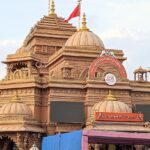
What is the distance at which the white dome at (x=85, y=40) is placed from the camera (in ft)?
163

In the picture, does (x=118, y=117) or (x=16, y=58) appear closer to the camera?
(x=118, y=117)

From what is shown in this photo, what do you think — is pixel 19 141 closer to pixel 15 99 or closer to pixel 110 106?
pixel 15 99

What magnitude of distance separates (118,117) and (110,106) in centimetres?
127

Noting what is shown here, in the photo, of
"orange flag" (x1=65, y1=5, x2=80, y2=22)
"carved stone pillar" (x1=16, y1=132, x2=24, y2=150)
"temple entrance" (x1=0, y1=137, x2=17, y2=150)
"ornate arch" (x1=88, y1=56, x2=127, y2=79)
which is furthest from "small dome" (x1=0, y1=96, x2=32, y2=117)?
"orange flag" (x1=65, y1=5, x2=80, y2=22)

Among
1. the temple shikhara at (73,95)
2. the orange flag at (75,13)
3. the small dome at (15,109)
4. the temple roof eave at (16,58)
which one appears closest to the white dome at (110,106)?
the temple shikhara at (73,95)

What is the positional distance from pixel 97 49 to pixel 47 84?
6.33 m

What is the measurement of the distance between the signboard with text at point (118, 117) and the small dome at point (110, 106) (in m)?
0.66

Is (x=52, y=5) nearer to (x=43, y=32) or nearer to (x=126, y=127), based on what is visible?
(x=43, y=32)

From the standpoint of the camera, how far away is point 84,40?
164 ft

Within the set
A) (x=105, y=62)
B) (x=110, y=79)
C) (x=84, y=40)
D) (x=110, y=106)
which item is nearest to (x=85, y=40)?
(x=84, y=40)

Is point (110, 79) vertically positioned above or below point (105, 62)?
below

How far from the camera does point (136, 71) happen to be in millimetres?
50031

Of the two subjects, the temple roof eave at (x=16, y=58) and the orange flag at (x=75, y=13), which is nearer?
the temple roof eave at (x=16, y=58)

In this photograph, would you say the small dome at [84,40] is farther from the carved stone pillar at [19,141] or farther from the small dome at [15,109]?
the carved stone pillar at [19,141]
